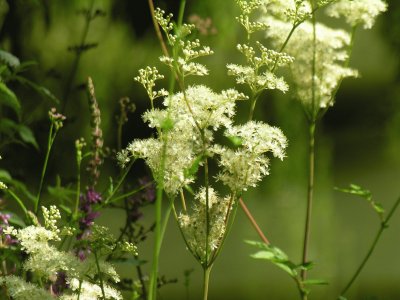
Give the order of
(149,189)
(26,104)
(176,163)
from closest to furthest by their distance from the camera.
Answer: (176,163) < (149,189) < (26,104)

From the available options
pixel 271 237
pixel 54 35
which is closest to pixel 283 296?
pixel 271 237

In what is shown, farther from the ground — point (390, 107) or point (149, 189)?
point (390, 107)

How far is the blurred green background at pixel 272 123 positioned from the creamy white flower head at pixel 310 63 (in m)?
0.61

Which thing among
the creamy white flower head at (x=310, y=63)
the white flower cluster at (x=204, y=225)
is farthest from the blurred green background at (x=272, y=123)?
the white flower cluster at (x=204, y=225)

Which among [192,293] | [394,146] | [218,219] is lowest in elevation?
[192,293]

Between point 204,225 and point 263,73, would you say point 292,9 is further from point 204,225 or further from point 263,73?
point 204,225

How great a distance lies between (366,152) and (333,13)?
27.3 inches

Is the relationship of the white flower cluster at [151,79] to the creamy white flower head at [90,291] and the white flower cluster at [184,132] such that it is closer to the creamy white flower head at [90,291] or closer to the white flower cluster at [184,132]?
the white flower cluster at [184,132]

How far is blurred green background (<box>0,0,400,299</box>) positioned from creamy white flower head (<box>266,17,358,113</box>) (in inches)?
23.8

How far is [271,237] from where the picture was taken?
1775mm

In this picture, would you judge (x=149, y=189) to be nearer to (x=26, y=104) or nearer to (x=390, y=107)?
(x=26, y=104)

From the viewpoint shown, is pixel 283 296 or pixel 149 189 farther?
pixel 283 296

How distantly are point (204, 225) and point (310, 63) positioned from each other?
0.42 meters

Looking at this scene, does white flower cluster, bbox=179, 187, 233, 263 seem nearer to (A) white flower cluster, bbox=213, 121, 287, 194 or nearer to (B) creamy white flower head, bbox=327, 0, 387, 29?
(A) white flower cluster, bbox=213, 121, 287, 194
